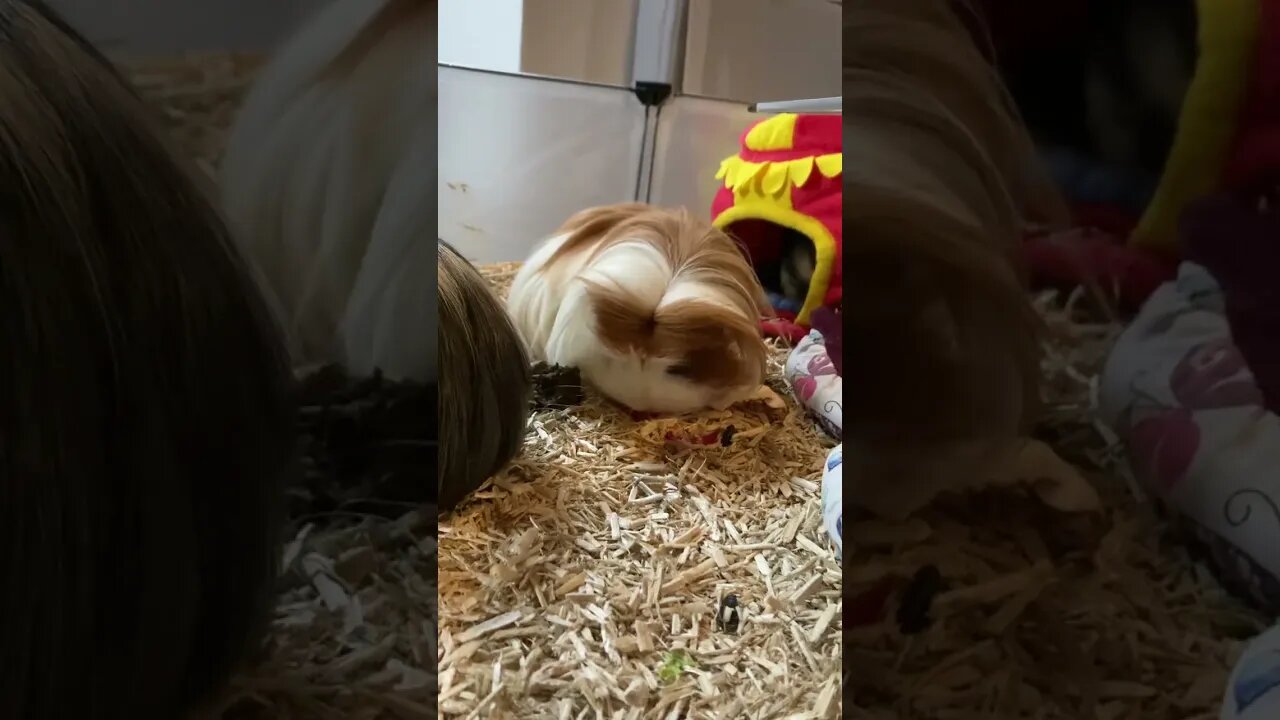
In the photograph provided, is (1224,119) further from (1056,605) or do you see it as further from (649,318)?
(649,318)

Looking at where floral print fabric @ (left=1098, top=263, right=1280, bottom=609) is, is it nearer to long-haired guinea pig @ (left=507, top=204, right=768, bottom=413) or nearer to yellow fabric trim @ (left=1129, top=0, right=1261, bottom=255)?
yellow fabric trim @ (left=1129, top=0, right=1261, bottom=255)

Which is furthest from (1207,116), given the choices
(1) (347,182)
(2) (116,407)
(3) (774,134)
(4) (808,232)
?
(3) (774,134)

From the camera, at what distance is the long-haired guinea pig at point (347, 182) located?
446mm

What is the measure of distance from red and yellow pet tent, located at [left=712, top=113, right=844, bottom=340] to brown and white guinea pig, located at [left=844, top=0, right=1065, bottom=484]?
3.00ft

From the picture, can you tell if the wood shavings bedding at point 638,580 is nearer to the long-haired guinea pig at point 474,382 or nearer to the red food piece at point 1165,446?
the long-haired guinea pig at point 474,382

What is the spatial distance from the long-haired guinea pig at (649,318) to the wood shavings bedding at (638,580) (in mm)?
73

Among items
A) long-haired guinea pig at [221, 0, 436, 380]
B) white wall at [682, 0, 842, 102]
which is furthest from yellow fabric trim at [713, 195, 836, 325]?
long-haired guinea pig at [221, 0, 436, 380]

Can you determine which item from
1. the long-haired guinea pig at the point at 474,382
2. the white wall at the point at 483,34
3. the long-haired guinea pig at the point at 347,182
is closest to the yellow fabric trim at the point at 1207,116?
the long-haired guinea pig at the point at 347,182

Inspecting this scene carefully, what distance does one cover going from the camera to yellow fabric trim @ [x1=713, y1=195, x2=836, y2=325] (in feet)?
4.73

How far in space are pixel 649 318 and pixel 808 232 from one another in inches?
16.0

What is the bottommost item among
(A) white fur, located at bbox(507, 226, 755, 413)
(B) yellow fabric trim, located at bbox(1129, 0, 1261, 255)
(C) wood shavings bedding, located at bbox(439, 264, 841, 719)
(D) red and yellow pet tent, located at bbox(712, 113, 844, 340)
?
(C) wood shavings bedding, located at bbox(439, 264, 841, 719)

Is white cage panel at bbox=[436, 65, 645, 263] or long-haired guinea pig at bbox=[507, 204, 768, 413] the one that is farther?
white cage panel at bbox=[436, 65, 645, 263]

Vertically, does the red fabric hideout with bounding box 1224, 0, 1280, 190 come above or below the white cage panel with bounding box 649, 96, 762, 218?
above

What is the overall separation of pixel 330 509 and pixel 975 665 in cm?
41
